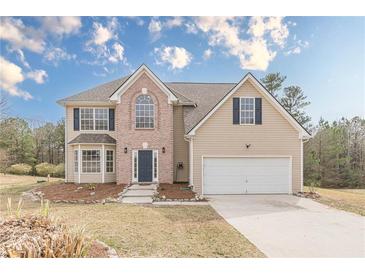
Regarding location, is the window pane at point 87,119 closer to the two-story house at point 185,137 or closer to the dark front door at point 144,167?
the two-story house at point 185,137

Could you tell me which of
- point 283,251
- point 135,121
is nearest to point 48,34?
point 135,121

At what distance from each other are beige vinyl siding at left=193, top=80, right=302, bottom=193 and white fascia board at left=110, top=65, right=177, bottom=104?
2.84 metres

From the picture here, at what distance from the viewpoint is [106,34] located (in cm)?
1149

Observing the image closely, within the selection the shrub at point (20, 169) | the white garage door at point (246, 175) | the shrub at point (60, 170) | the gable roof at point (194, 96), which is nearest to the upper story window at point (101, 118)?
the gable roof at point (194, 96)

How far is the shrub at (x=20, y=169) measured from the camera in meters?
22.3

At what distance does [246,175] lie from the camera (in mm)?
12102

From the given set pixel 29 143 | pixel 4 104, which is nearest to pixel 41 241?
pixel 4 104

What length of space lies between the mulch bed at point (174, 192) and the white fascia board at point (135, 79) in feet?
14.4

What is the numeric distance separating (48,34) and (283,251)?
467 inches

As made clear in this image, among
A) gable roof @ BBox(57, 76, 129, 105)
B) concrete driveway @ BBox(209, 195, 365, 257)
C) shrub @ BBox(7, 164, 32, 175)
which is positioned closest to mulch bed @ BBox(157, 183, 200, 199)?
concrete driveway @ BBox(209, 195, 365, 257)

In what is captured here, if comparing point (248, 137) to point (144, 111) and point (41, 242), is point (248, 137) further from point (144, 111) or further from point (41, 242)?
point (41, 242)

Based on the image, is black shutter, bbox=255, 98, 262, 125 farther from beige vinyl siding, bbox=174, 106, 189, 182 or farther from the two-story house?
beige vinyl siding, bbox=174, 106, 189, 182

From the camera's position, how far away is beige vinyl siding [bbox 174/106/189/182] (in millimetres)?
14367
